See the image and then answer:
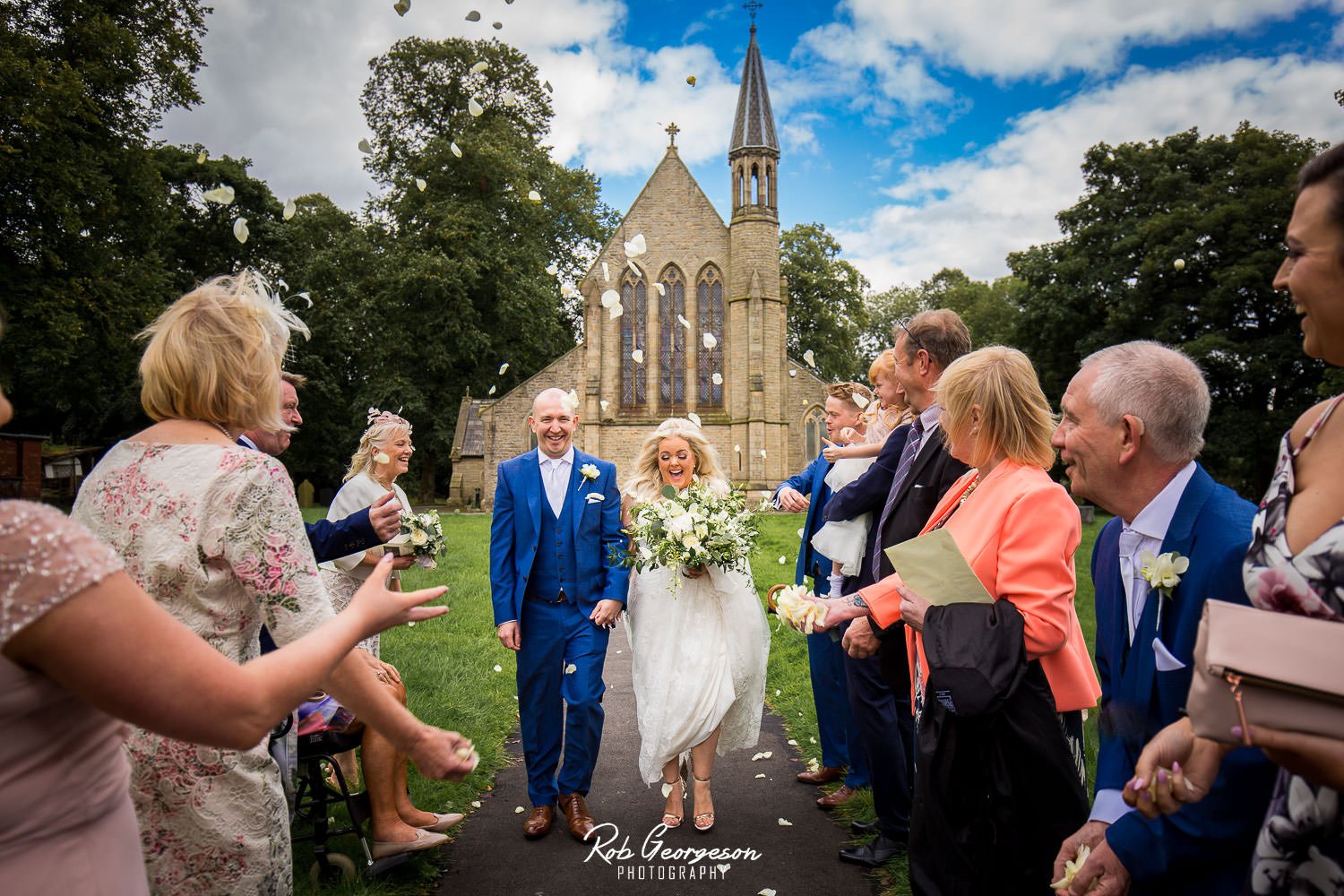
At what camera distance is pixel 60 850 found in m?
1.44

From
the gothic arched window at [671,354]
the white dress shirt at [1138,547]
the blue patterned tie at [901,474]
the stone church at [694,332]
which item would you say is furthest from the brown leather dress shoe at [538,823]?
the gothic arched window at [671,354]

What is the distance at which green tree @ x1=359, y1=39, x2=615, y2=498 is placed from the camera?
34.4 meters

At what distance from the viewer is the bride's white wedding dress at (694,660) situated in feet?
16.9

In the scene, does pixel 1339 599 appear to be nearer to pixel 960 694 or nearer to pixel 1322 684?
pixel 1322 684

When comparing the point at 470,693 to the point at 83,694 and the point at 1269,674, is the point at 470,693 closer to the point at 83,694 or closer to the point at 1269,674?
the point at 83,694

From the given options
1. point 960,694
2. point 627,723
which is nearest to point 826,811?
point 627,723

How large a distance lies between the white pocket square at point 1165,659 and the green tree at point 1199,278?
24891 mm

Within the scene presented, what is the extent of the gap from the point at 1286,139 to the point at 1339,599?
3306 centimetres

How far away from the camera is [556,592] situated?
5465 millimetres

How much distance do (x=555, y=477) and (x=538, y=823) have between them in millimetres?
2248

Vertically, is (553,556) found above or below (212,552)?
below

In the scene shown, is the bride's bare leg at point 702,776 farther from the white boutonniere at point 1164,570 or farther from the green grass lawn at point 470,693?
the white boutonniere at point 1164,570

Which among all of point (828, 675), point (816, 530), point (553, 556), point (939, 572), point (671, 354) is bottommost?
point (828, 675)

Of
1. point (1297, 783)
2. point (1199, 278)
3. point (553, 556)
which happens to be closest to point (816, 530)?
point (553, 556)
